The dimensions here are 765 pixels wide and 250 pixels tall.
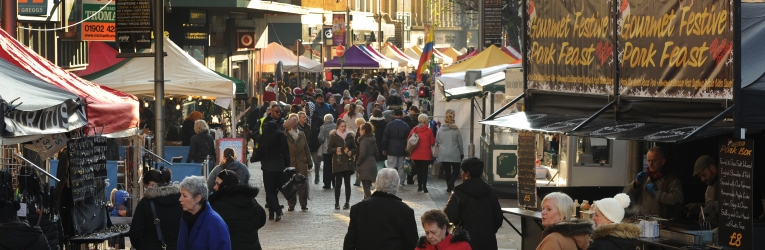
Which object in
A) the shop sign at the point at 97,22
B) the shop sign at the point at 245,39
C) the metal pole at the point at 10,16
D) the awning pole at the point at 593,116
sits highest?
the shop sign at the point at 245,39

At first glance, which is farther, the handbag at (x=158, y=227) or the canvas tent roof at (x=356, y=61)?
the canvas tent roof at (x=356, y=61)

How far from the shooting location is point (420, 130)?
71.6 ft

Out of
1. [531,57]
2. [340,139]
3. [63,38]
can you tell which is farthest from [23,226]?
[63,38]

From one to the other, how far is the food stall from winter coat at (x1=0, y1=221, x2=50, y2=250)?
15.7 feet

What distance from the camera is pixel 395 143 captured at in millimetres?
22062

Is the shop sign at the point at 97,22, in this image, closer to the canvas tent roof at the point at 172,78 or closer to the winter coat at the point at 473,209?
the canvas tent roof at the point at 172,78

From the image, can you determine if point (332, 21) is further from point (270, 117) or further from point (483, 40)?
point (270, 117)

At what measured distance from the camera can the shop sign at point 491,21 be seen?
3525cm

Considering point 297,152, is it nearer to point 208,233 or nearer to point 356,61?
point 208,233

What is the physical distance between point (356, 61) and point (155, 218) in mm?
40787

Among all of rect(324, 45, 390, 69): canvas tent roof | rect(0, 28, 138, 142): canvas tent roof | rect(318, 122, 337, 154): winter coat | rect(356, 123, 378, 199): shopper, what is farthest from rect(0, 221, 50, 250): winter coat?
rect(324, 45, 390, 69): canvas tent roof

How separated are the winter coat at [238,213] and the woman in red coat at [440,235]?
2122mm

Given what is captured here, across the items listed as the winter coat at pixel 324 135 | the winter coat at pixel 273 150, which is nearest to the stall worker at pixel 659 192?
the winter coat at pixel 273 150

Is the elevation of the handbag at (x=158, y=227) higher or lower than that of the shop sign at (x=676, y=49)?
lower
